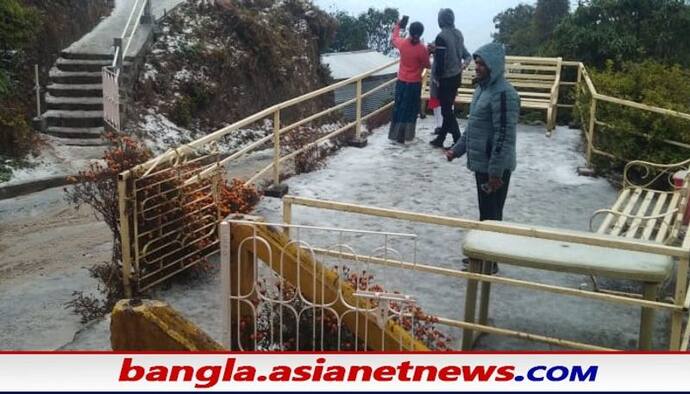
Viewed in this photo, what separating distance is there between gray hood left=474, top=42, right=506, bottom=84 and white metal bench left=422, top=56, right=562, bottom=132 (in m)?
5.41

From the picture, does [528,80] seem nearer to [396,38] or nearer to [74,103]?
[396,38]

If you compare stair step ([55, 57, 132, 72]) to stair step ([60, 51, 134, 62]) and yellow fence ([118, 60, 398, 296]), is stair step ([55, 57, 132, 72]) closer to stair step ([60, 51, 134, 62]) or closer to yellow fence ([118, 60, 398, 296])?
stair step ([60, 51, 134, 62])

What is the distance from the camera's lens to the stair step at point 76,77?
1330 centimetres

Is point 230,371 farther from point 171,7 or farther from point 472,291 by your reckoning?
point 171,7

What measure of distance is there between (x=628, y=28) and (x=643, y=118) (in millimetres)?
7248

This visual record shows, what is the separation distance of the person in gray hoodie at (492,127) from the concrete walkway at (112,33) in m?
9.51

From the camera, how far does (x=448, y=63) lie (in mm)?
9312

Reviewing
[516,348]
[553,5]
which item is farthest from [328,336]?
[553,5]

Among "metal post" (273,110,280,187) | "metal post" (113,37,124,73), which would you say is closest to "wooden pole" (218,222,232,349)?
"metal post" (273,110,280,187)

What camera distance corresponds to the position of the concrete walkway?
14039mm

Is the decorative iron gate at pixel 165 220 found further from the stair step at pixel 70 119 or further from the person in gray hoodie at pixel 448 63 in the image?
the stair step at pixel 70 119

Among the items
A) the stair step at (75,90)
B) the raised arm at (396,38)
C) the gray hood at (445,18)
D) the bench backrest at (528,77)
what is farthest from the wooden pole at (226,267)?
the stair step at (75,90)

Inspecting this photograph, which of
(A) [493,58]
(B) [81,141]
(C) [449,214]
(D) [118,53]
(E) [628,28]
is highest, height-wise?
(E) [628,28]

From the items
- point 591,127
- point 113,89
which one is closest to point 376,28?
point 113,89
